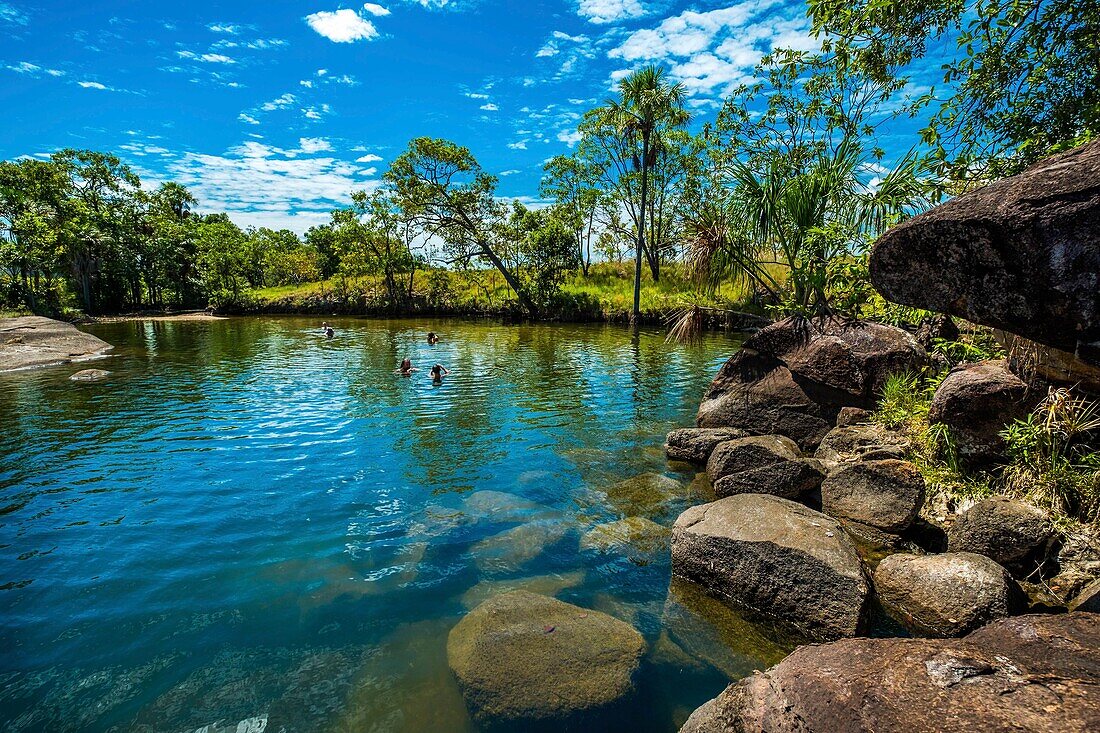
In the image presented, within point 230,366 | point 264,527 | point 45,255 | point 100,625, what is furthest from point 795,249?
point 45,255

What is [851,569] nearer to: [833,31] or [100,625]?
[100,625]

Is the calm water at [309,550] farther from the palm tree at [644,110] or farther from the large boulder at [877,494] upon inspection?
the palm tree at [644,110]

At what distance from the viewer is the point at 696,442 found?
987 cm

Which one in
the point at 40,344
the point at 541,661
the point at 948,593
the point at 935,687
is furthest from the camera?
the point at 40,344

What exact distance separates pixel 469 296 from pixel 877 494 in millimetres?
48243

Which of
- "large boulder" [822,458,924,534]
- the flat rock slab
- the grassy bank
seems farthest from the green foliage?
the grassy bank

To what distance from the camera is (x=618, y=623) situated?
4.95 meters

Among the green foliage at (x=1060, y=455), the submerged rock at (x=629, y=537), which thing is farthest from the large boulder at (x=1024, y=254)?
the submerged rock at (x=629, y=537)

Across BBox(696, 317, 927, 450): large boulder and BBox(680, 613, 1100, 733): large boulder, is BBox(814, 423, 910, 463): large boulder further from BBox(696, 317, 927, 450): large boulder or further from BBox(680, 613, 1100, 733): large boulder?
BBox(680, 613, 1100, 733): large boulder

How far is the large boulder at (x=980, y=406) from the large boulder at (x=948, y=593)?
91.4 inches

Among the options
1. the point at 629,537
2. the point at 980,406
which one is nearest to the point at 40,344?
the point at 629,537

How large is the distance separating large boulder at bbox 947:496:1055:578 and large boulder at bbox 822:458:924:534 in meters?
0.73

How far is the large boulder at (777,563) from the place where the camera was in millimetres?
4824

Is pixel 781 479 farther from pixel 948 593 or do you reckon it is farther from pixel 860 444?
pixel 948 593
